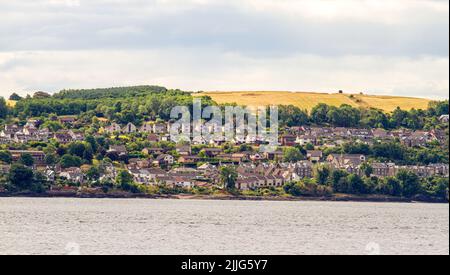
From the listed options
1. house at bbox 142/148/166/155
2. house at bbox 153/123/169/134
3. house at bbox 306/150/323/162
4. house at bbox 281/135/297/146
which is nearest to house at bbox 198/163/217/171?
house at bbox 142/148/166/155

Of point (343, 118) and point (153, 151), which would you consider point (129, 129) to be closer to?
point (153, 151)

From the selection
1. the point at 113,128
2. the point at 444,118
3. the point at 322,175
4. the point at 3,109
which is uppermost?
the point at 3,109

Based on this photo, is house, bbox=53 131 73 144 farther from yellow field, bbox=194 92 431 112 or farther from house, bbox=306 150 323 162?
yellow field, bbox=194 92 431 112

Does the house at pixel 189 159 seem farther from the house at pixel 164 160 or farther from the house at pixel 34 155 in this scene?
the house at pixel 34 155

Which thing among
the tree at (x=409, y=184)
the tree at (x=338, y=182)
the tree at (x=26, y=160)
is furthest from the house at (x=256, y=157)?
the tree at (x=26, y=160)

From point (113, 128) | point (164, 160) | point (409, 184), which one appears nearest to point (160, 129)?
point (113, 128)
